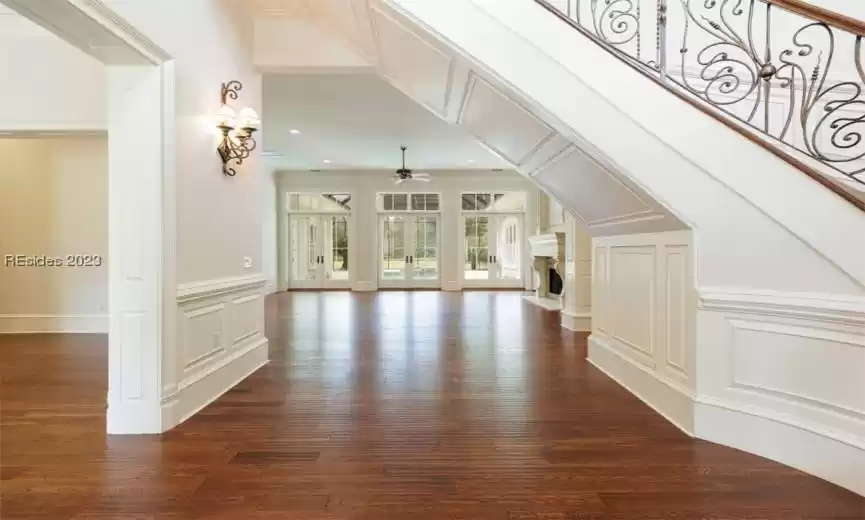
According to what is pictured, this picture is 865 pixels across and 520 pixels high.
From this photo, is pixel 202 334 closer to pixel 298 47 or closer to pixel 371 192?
pixel 298 47

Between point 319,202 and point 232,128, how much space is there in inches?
417

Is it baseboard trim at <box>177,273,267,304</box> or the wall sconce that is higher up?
the wall sconce

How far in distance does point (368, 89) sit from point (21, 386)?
16.5 feet

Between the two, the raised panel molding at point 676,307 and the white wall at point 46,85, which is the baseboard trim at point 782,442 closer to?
the raised panel molding at point 676,307

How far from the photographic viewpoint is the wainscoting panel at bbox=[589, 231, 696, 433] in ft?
10.0

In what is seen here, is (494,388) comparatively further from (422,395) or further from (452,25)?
(452,25)

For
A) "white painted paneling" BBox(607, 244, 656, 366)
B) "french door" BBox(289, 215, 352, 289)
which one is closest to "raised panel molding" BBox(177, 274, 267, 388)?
"white painted paneling" BBox(607, 244, 656, 366)

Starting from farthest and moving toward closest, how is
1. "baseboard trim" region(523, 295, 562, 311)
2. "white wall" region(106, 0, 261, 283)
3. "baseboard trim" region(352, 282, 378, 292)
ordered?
"baseboard trim" region(352, 282, 378, 292)
"baseboard trim" region(523, 295, 562, 311)
"white wall" region(106, 0, 261, 283)

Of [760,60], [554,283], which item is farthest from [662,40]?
[554,283]

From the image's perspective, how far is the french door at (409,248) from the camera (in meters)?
14.3

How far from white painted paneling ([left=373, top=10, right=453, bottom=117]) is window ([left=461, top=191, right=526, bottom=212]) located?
9.29 metres

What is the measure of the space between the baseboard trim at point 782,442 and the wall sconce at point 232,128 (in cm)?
370

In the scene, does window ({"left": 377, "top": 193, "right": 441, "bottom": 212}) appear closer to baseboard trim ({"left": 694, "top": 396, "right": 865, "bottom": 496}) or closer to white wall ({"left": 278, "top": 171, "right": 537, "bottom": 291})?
white wall ({"left": 278, "top": 171, "right": 537, "bottom": 291})

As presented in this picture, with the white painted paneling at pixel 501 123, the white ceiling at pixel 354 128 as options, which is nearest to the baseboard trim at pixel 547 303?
the white ceiling at pixel 354 128
